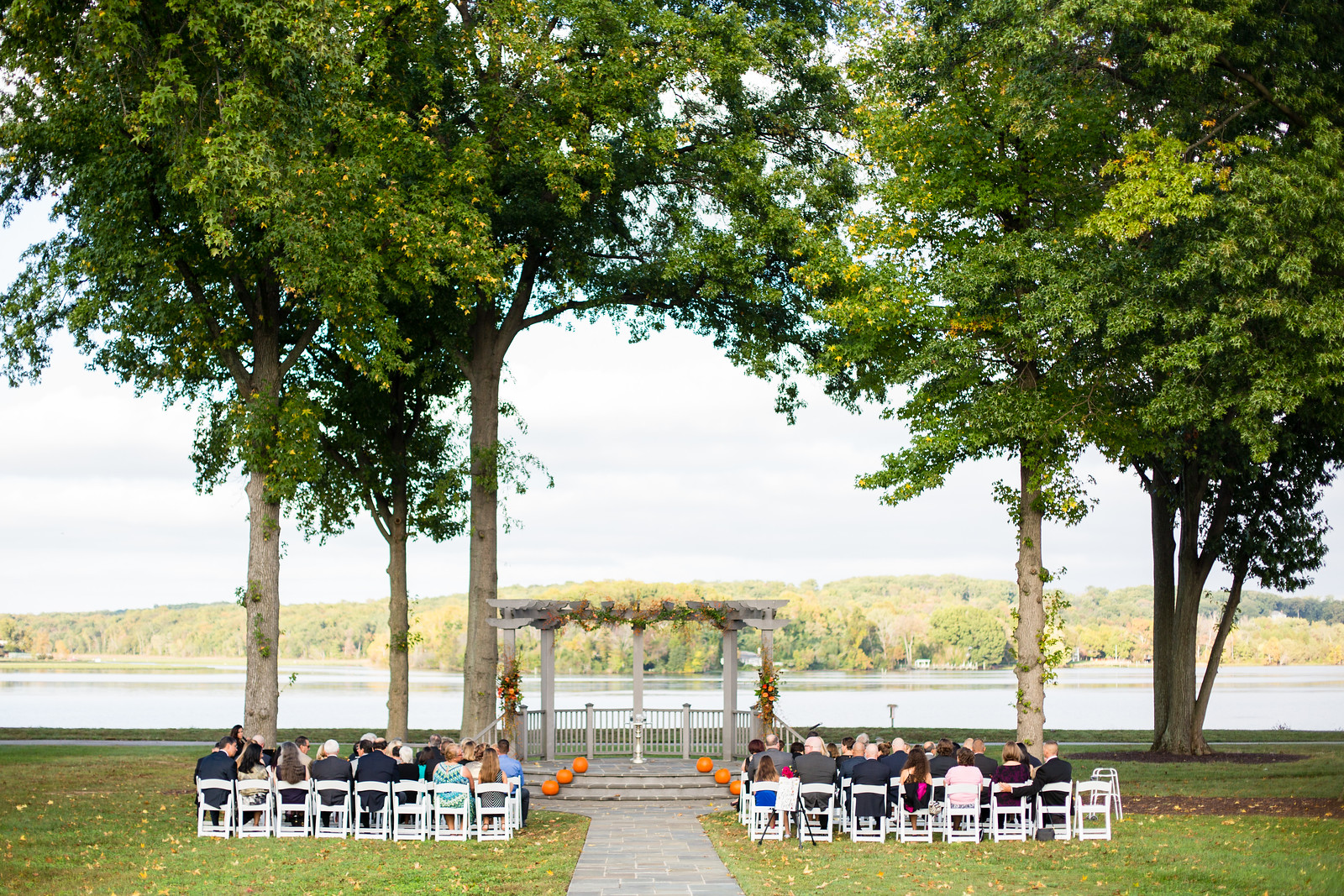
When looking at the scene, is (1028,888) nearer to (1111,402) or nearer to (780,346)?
(1111,402)

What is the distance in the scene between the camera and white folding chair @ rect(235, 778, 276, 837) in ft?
42.7

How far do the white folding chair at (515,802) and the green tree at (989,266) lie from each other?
7.90 m

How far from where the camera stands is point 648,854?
11781 millimetres

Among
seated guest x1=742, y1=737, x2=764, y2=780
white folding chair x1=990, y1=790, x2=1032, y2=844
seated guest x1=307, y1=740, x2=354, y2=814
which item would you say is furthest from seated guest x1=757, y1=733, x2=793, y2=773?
seated guest x1=307, y1=740, x2=354, y2=814

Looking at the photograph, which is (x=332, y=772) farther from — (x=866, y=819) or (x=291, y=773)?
(x=866, y=819)

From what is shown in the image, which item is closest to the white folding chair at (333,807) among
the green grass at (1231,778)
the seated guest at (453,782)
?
the seated guest at (453,782)

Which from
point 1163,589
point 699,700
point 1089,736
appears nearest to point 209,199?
point 1163,589

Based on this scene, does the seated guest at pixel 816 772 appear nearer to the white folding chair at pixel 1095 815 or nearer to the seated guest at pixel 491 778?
the white folding chair at pixel 1095 815

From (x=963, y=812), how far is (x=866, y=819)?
1.25m

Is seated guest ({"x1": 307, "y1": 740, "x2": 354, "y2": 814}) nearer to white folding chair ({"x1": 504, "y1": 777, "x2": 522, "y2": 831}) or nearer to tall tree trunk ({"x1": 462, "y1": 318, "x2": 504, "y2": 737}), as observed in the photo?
white folding chair ({"x1": 504, "y1": 777, "x2": 522, "y2": 831})

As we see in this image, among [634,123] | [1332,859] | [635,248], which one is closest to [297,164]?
[634,123]

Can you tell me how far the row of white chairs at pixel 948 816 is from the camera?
12.8 metres

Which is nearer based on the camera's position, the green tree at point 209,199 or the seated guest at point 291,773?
the seated guest at point 291,773

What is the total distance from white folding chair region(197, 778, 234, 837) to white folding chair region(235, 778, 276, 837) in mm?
106
